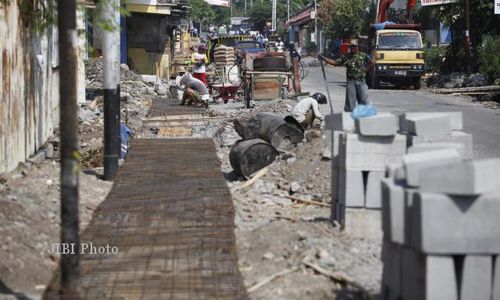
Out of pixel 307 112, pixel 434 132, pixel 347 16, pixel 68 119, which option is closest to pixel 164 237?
pixel 68 119

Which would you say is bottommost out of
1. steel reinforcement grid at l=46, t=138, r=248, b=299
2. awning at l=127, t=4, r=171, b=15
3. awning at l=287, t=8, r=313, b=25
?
steel reinforcement grid at l=46, t=138, r=248, b=299

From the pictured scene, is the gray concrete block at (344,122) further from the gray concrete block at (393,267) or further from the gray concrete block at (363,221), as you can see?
the gray concrete block at (393,267)

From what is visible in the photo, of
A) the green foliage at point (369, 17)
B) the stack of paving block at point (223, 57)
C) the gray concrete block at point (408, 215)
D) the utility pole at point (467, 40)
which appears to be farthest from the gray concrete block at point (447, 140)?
the green foliage at point (369, 17)

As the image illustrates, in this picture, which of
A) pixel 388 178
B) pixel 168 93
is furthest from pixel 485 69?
pixel 388 178

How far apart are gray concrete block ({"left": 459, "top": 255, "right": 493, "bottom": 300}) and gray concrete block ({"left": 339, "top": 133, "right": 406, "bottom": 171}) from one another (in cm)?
283

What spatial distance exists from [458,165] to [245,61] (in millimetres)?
27128

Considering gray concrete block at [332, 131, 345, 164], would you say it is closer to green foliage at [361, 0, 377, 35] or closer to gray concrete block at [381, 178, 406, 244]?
gray concrete block at [381, 178, 406, 244]

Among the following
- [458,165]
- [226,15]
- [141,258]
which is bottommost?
[141,258]

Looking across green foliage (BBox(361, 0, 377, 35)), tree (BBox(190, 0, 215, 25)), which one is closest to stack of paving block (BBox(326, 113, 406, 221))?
green foliage (BBox(361, 0, 377, 35))

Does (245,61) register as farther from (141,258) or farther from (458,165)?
(458,165)

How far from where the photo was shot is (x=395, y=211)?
5.70 metres

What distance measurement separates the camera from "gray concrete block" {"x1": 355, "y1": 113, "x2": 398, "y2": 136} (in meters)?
8.32

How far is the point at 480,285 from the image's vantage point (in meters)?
5.57

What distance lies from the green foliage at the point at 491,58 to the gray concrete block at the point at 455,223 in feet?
80.0
